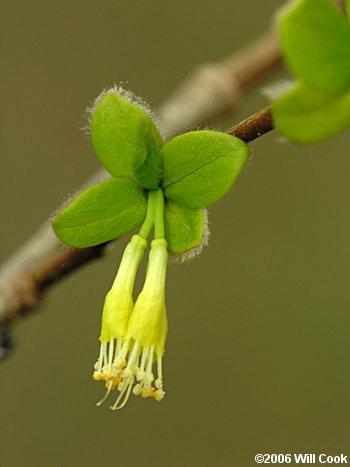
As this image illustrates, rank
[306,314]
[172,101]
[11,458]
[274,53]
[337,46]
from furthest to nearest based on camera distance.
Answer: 1. [306,314]
2. [11,458]
3. [172,101]
4. [274,53]
5. [337,46]

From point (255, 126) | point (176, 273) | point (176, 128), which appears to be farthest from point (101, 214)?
point (176, 273)

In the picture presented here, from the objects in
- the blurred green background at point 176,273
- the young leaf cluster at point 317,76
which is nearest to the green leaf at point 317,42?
the young leaf cluster at point 317,76

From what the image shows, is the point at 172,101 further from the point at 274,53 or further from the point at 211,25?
the point at 211,25

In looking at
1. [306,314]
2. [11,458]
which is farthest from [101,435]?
[306,314]

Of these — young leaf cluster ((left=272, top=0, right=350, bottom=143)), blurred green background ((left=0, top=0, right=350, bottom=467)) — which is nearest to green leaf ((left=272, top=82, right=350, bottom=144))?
young leaf cluster ((left=272, top=0, right=350, bottom=143))

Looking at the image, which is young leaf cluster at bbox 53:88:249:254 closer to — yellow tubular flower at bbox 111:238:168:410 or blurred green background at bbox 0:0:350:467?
yellow tubular flower at bbox 111:238:168:410

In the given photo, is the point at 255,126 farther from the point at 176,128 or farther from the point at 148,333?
the point at 176,128

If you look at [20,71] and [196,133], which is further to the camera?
[20,71]
